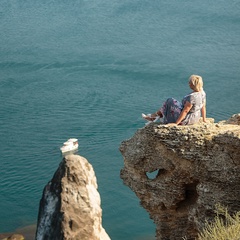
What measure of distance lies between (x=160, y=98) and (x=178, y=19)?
17.1m

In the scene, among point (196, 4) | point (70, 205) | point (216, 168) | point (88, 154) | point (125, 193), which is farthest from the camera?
point (196, 4)

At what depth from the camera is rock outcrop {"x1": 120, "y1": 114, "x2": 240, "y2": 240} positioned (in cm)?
1357

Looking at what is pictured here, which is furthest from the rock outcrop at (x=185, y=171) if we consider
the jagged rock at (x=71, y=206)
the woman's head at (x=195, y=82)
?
the jagged rock at (x=71, y=206)

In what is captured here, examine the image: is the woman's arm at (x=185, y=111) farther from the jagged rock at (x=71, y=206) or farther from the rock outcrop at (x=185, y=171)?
the jagged rock at (x=71, y=206)

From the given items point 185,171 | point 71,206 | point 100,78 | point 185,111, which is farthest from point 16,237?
point 71,206

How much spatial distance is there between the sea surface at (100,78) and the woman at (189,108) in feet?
59.2

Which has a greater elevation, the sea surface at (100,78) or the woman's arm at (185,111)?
the woman's arm at (185,111)

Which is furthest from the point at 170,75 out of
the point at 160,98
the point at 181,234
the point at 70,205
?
the point at 70,205

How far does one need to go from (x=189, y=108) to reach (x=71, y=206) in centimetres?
662

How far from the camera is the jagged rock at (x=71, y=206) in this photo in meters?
7.91

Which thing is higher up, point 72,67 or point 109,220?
point 72,67

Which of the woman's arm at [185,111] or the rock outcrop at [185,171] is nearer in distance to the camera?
the rock outcrop at [185,171]

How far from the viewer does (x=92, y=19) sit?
200 feet

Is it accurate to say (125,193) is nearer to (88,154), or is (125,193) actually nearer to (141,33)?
(88,154)
